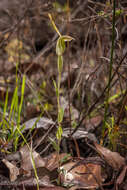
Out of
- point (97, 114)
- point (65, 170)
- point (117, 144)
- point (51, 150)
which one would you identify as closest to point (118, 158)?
point (117, 144)

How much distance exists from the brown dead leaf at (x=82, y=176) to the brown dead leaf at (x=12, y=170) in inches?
8.1

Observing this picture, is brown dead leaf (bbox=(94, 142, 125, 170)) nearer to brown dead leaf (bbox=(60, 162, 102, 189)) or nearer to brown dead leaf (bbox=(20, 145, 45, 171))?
brown dead leaf (bbox=(60, 162, 102, 189))

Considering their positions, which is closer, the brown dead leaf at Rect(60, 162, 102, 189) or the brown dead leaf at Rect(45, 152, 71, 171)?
the brown dead leaf at Rect(60, 162, 102, 189)

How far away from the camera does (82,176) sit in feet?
3.40

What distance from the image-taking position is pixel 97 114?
60.6 inches

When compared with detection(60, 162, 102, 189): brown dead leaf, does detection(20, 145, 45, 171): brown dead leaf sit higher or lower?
higher

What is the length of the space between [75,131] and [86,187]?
0.31 meters

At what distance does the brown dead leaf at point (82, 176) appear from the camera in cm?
99

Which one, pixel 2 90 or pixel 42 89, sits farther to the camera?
pixel 42 89

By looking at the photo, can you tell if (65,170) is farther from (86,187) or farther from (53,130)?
(53,130)

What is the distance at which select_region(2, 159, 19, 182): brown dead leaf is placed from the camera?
1002 mm

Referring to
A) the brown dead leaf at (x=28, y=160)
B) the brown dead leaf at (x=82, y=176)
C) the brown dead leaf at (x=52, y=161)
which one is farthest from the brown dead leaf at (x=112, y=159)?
the brown dead leaf at (x=28, y=160)

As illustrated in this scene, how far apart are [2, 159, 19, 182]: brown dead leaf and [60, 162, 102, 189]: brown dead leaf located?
0.20 meters

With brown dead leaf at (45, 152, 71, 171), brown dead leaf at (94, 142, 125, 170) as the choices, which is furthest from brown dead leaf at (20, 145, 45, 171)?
brown dead leaf at (94, 142, 125, 170)
